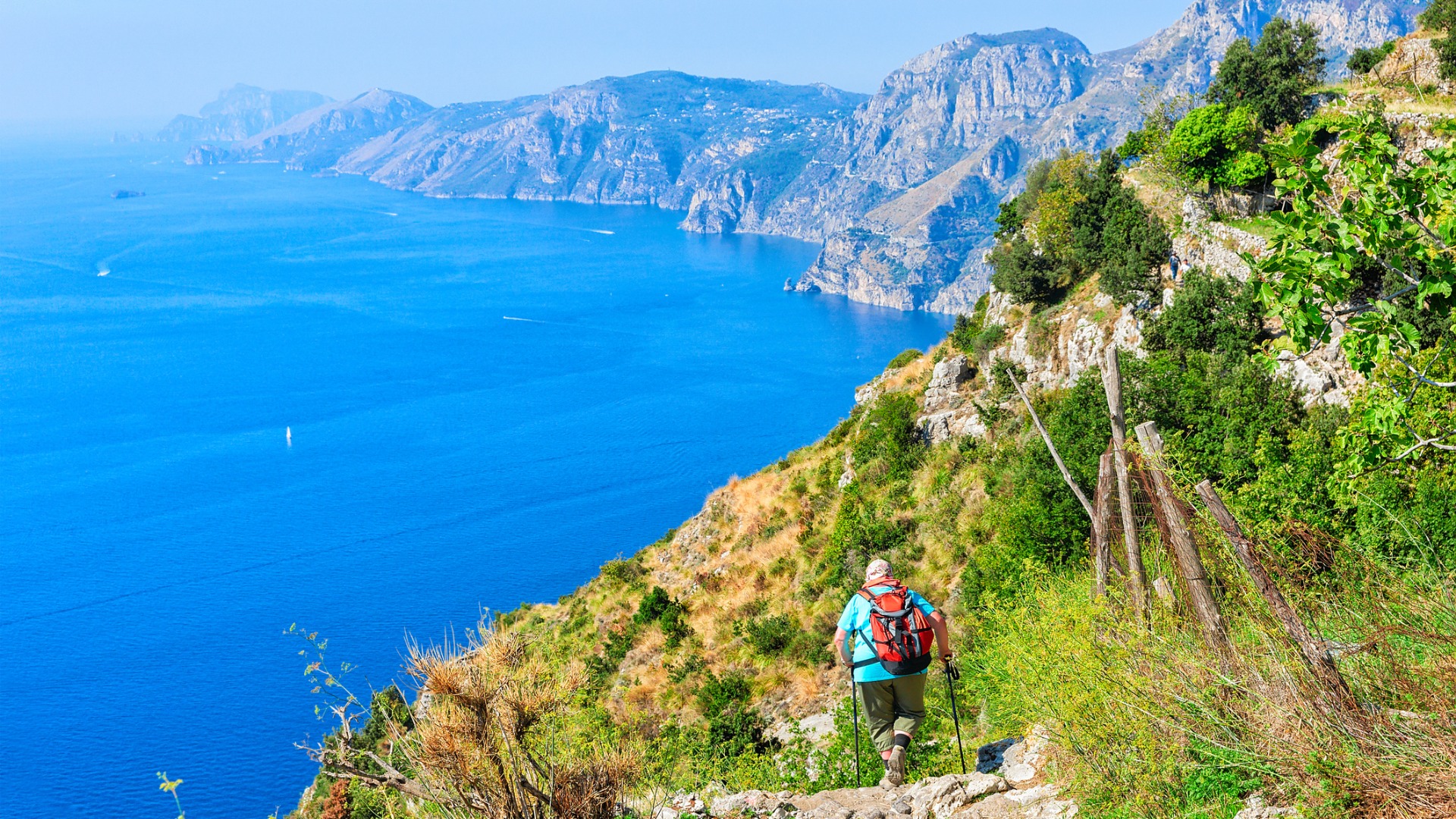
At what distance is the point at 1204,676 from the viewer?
17.1 ft

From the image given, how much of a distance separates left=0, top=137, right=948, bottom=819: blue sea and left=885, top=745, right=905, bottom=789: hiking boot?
964 cm

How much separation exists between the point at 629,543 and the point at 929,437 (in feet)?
169

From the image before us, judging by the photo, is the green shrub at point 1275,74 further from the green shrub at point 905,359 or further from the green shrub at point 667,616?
the green shrub at point 667,616

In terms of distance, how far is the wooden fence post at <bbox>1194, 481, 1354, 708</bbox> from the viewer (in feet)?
15.1

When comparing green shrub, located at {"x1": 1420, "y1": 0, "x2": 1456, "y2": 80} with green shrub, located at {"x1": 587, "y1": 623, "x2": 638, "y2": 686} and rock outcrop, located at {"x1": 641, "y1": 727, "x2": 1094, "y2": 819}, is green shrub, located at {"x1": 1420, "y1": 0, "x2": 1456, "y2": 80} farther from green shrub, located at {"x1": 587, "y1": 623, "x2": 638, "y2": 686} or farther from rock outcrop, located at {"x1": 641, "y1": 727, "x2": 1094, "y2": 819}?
green shrub, located at {"x1": 587, "y1": 623, "x2": 638, "y2": 686}

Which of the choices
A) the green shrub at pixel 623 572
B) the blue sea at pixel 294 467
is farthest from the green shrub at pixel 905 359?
the blue sea at pixel 294 467

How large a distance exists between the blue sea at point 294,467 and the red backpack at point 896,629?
10088mm

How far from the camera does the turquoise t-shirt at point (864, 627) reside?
678 cm

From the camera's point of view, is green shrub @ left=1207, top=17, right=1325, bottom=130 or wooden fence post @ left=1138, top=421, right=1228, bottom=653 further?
green shrub @ left=1207, top=17, right=1325, bottom=130

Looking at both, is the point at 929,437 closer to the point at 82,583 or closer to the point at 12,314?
the point at 82,583

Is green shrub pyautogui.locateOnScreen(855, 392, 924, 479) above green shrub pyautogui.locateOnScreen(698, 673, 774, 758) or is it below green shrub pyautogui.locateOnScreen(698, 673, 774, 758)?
above

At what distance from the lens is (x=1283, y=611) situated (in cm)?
492

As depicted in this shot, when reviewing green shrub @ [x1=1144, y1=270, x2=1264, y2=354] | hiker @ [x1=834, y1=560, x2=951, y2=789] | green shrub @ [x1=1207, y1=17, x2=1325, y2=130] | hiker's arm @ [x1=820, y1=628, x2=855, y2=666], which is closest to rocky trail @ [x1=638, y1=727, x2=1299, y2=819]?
hiker @ [x1=834, y1=560, x2=951, y2=789]

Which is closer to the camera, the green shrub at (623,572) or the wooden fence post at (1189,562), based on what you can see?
the wooden fence post at (1189,562)
